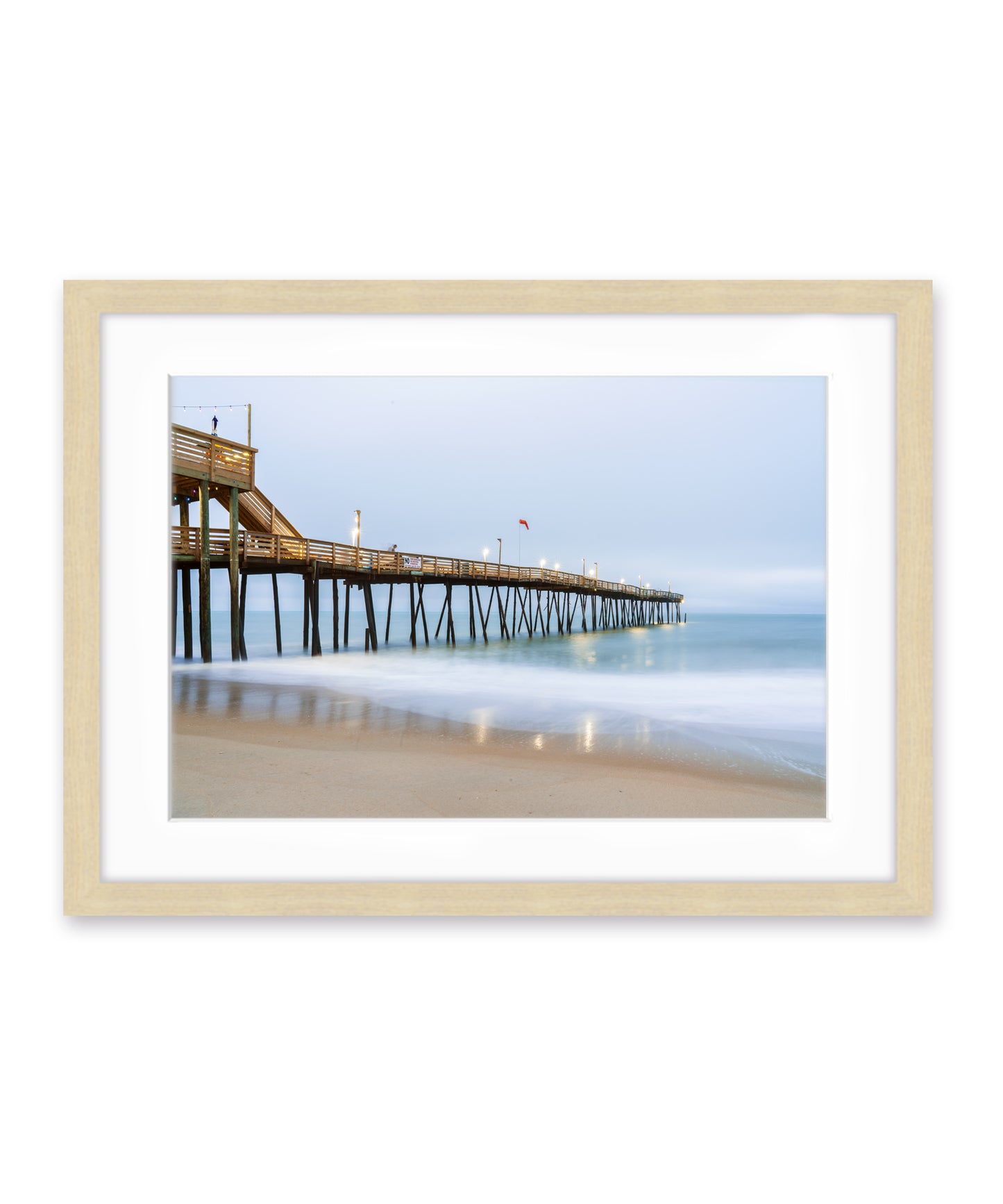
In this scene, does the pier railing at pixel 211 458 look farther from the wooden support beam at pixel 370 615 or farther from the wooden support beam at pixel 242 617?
the wooden support beam at pixel 370 615

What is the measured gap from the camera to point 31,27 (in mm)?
1810

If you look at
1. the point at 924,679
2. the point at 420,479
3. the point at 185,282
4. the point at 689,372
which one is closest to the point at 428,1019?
the point at 924,679

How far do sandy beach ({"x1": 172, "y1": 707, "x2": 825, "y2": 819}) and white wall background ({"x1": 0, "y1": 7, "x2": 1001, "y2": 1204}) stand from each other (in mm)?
414

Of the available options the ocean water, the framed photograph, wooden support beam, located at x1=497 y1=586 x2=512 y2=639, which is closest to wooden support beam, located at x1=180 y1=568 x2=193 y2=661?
the ocean water

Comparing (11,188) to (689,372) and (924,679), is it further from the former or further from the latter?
(924,679)

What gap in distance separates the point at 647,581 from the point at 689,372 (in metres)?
4.54

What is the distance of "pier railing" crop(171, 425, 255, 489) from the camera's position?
3252mm

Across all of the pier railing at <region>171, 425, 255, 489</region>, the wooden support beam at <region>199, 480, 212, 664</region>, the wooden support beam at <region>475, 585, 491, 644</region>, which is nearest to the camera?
the pier railing at <region>171, 425, 255, 489</region>

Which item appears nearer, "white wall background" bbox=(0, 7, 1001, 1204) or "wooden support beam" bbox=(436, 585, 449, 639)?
"white wall background" bbox=(0, 7, 1001, 1204)

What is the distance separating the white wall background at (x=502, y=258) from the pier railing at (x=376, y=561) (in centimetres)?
308

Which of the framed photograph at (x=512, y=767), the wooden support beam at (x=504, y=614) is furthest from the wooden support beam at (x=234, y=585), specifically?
the wooden support beam at (x=504, y=614)

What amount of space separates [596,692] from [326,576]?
4.41 metres

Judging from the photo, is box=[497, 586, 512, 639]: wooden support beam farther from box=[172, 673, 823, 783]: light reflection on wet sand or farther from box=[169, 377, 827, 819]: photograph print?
box=[172, 673, 823, 783]: light reflection on wet sand

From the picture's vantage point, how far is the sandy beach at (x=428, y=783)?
2123 mm
